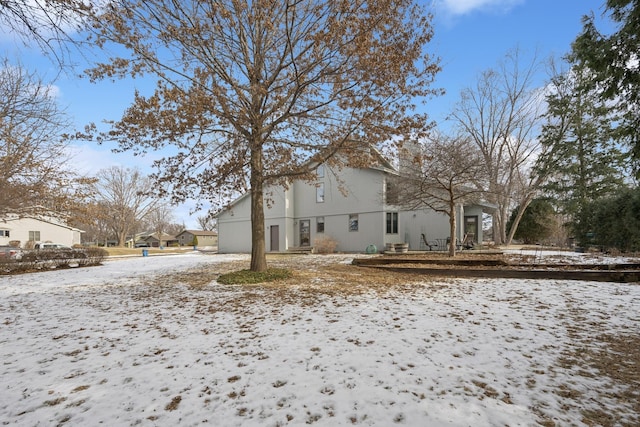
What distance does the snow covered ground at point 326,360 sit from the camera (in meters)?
2.67

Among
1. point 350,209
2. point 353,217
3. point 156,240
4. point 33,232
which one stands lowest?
point 156,240

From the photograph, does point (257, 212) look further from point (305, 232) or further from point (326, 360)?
point (305, 232)

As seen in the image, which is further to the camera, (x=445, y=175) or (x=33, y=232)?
(x=33, y=232)

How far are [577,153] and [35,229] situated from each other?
51.0 m

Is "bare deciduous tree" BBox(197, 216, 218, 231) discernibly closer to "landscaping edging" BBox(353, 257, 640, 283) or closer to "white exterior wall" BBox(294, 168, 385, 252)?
"landscaping edging" BBox(353, 257, 640, 283)

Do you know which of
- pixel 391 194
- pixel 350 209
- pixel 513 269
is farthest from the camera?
pixel 350 209

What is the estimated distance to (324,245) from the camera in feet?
69.0

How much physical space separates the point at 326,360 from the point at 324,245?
56.9ft

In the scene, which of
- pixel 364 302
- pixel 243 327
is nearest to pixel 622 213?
pixel 364 302

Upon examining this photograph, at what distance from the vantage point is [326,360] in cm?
369

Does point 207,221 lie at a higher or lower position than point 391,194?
lower

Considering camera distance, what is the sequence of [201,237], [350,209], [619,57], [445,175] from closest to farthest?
[619,57] → [445,175] → [350,209] → [201,237]

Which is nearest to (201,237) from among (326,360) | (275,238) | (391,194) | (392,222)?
(275,238)

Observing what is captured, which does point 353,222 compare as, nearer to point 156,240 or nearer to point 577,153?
point 577,153
